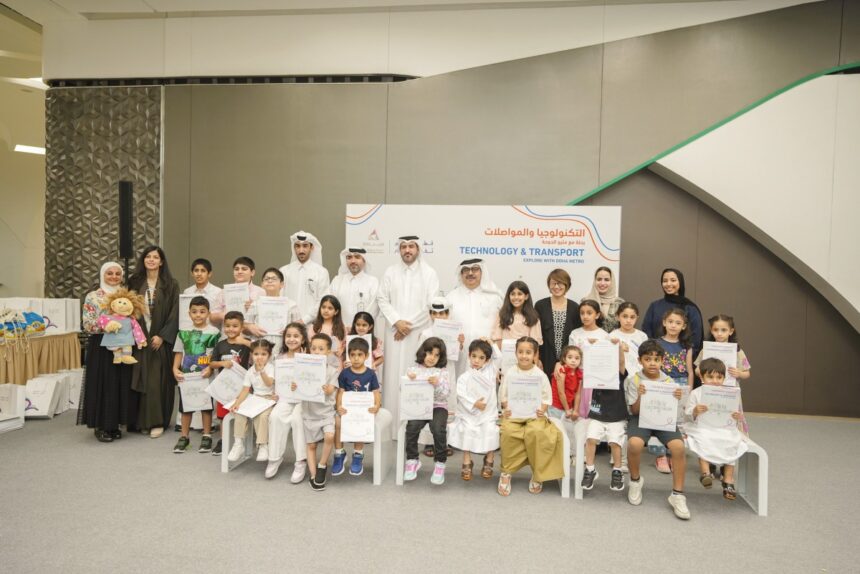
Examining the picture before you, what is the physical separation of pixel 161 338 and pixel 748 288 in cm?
635

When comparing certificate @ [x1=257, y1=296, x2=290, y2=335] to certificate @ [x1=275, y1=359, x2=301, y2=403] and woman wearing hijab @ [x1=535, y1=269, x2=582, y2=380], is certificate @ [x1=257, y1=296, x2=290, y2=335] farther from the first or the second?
woman wearing hijab @ [x1=535, y1=269, x2=582, y2=380]

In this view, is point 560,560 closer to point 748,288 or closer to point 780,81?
point 748,288

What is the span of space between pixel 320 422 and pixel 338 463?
0.33m

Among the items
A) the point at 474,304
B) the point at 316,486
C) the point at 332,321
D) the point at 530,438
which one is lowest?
the point at 316,486

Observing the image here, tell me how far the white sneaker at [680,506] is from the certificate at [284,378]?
2.53 m

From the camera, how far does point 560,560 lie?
107 inches

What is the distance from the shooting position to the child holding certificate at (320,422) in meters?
3.63

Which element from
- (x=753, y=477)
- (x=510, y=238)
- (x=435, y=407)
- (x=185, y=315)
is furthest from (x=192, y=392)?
(x=753, y=477)

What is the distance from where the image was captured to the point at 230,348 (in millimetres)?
4305

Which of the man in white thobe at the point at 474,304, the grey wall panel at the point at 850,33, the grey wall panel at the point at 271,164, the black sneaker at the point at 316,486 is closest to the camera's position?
the black sneaker at the point at 316,486

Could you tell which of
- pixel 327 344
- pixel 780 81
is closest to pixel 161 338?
pixel 327 344

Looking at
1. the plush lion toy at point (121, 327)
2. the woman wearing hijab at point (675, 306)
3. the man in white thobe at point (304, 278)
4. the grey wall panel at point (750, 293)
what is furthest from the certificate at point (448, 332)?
the grey wall panel at point (750, 293)

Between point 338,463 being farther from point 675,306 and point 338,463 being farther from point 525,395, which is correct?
point 675,306

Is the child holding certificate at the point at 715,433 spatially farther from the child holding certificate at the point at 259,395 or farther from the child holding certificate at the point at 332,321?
the child holding certificate at the point at 259,395
